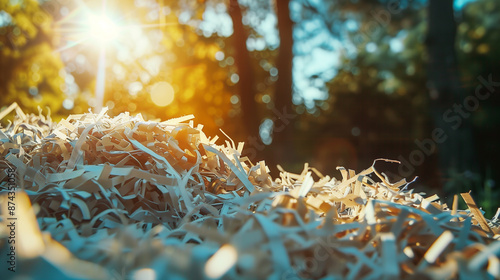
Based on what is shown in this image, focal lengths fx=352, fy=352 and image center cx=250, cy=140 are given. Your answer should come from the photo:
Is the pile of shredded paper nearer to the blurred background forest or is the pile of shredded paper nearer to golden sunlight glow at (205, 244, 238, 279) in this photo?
golden sunlight glow at (205, 244, 238, 279)

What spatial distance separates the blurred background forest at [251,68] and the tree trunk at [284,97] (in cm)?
2

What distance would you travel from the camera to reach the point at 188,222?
2.55 ft

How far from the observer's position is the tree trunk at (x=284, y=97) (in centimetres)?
514

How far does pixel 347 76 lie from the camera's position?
1452 cm

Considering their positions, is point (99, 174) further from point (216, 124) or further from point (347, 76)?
point (347, 76)

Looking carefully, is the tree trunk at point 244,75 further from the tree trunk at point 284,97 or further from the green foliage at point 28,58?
the green foliage at point 28,58

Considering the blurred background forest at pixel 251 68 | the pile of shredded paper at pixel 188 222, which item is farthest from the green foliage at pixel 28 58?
the pile of shredded paper at pixel 188 222

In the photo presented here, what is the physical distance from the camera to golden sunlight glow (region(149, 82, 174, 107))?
31.4ft

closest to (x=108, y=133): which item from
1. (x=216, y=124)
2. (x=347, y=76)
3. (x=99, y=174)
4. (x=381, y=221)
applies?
(x=99, y=174)

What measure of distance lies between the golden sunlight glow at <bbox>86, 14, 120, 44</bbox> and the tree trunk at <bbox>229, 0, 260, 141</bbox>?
3.66 meters

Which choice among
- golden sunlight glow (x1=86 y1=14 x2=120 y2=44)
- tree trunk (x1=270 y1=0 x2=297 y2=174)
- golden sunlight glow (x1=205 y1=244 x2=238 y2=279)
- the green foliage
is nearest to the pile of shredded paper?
golden sunlight glow (x1=205 y1=244 x2=238 y2=279)

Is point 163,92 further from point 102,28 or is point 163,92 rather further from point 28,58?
point 28,58

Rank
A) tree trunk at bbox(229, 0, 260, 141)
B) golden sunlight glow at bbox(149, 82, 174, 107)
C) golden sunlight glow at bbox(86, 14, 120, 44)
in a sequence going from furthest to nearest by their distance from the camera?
golden sunlight glow at bbox(149, 82, 174, 107)
golden sunlight glow at bbox(86, 14, 120, 44)
tree trunk at bbox(229, 0, 260, 141)

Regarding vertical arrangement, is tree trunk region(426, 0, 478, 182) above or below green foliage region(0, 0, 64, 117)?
below
